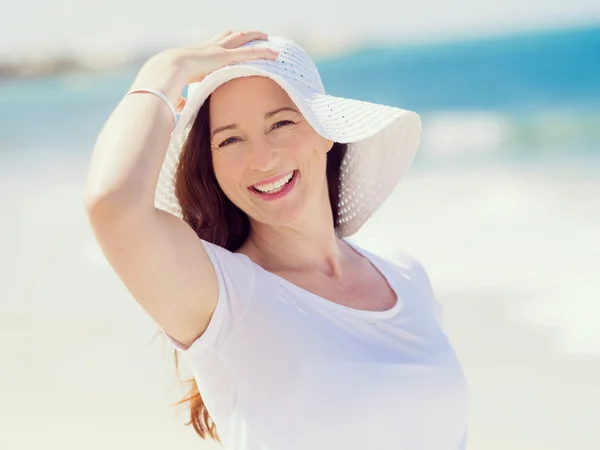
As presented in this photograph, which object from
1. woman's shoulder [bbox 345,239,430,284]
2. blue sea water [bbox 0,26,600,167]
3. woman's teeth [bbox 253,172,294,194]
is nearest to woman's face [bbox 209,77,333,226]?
woman's teeth [bbox 253,172,294,194]

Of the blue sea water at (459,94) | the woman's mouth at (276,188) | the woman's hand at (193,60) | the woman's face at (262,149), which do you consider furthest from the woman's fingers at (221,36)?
the blue sea water at (459,94)

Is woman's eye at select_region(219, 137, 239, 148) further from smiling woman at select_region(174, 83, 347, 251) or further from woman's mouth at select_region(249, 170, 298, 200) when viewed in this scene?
woman's mouth at select_region(249, 170, 298, 200)

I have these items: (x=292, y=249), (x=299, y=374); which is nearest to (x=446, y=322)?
(x=292, y=249)

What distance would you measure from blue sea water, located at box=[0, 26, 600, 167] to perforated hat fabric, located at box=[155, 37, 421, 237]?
7.30 metres

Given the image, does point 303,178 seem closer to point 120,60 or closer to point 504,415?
point 504,415

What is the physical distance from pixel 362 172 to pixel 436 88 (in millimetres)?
14373

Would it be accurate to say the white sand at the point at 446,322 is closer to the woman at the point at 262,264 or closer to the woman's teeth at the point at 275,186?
the woman at the point at 262,264

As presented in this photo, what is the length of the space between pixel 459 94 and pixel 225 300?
14.6m

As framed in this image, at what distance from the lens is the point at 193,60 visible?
69.7 inches

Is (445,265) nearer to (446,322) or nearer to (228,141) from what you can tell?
(446,322)

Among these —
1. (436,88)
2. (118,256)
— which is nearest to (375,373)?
(118,256)

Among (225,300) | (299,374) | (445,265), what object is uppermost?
(445,265)

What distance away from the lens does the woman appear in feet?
5.22

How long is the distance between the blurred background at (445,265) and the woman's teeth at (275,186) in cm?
54
